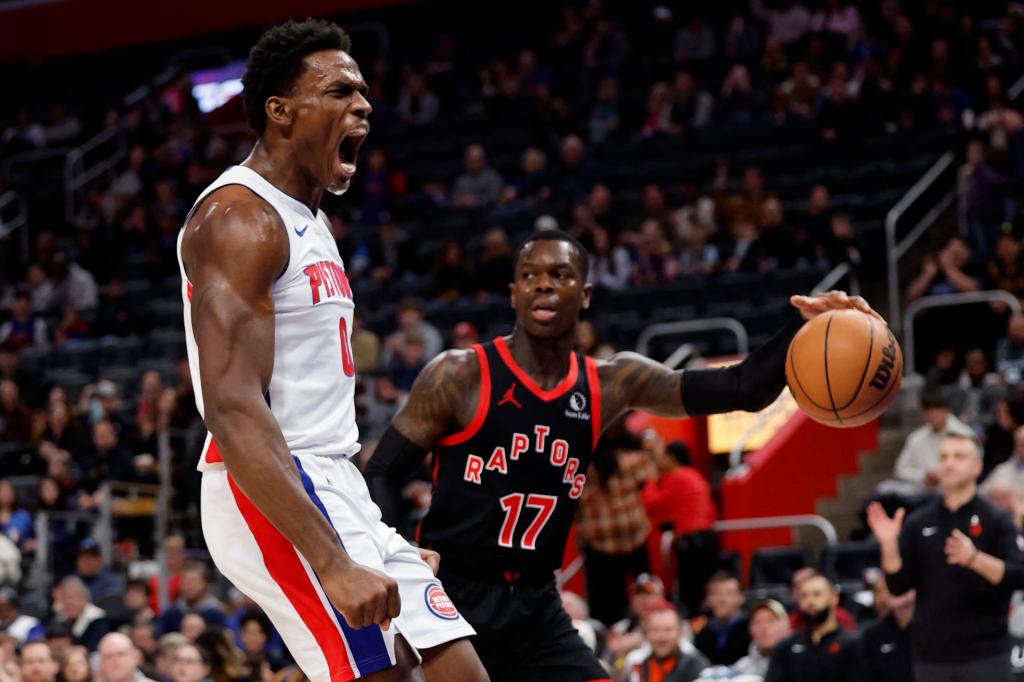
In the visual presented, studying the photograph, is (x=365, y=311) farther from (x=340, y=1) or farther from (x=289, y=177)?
(x=289, y=177)

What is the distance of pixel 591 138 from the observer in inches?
730

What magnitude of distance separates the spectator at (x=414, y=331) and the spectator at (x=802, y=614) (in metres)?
5.18

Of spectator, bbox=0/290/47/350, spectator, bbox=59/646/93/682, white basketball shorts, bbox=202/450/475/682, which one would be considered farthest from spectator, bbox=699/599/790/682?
spectator, bbox=0/290/47/350

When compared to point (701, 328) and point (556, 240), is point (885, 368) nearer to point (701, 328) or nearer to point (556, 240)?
point (556, 240)

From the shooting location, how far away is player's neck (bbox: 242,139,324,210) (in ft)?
12.9

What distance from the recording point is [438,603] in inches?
159

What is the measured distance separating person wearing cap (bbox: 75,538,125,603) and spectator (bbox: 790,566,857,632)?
18.7 feet

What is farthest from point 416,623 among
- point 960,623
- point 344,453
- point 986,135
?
point 986,135

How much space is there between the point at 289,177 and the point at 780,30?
1534 centimetres

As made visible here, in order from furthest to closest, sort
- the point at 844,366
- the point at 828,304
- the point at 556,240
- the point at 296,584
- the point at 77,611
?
the point at 77,611 < the point at 556,240 < the point at 828,304 < the point at 844,366 < the point at 296,584

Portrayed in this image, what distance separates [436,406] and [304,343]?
178 centimetres

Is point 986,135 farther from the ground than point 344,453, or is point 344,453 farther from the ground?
point 986,135

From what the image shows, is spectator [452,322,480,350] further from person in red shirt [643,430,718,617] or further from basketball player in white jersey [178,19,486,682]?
basketball player in white jersey [178,19,486,682]

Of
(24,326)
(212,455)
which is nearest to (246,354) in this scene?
(212,455)
